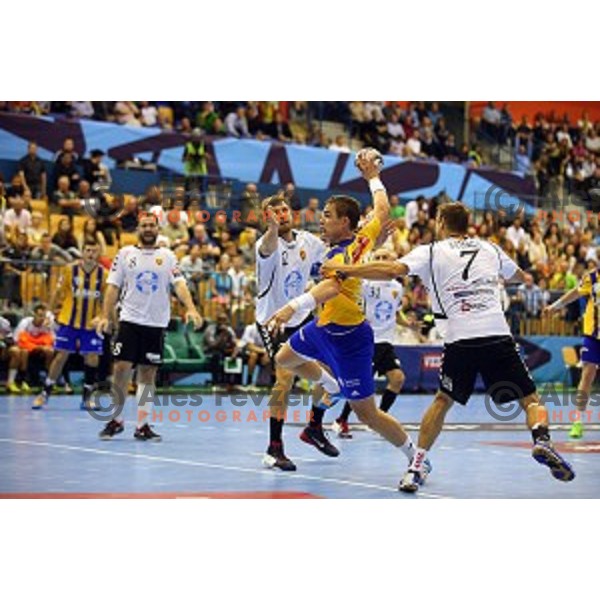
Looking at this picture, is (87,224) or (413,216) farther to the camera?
(413,216)

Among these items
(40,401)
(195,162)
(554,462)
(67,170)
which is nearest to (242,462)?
(554,462)

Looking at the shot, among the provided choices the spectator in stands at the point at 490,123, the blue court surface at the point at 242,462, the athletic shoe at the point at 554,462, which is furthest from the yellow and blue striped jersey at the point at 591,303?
the spectator in stands at the point at 490,123

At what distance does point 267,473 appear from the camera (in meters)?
9.66

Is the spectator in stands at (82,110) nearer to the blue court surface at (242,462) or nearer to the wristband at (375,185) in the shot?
the blue court surface at (242,462)

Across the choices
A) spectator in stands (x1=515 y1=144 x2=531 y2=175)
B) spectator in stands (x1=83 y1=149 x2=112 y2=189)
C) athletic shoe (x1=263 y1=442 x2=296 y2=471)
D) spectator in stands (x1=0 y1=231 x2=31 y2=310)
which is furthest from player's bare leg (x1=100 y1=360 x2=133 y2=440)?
spectator in stands (x1=515 y1=144 x2=531 y2=175)

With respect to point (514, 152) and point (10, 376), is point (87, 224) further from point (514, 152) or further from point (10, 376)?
point (514, 152)

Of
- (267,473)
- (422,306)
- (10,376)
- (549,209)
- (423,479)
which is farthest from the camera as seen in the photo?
(549,209)

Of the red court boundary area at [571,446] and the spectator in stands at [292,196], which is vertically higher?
the spectator in stands at [292,196]

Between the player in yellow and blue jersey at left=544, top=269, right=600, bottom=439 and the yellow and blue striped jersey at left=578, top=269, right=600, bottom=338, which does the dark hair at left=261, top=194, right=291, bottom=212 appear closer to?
the player in yellow and blue jersey at left=544, top=269, right=600, bottom=439

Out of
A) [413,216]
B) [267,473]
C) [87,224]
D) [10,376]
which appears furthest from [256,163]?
[267,473]

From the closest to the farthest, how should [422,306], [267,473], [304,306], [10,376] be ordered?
[304,306]
[267,473]
[10,376]
[422,306]

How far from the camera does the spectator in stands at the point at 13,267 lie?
19.3 metres

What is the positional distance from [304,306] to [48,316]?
11426 mm

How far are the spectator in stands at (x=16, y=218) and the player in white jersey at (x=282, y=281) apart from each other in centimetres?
965
